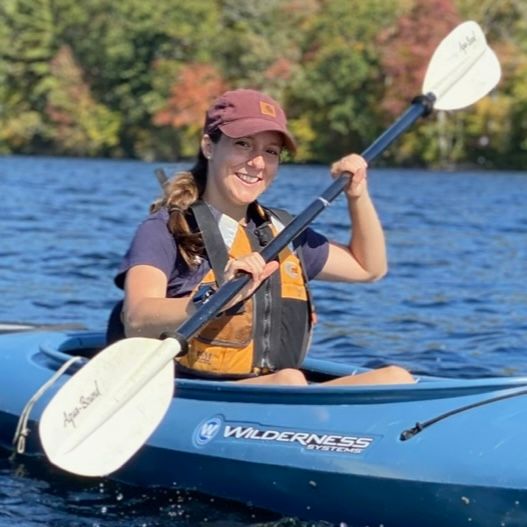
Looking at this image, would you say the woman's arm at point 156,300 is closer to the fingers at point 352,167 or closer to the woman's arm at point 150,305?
the woman's arm at point 150,305

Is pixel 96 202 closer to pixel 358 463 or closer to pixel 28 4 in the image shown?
pixel 358 463

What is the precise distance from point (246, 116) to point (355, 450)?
1.08 meters

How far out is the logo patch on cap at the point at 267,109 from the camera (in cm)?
394

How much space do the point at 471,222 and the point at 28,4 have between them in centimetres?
3289

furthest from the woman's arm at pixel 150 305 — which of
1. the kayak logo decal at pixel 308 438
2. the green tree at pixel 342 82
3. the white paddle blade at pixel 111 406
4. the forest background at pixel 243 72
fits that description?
the green tree at pixel 342 82

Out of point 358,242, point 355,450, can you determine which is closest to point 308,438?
point 355,450

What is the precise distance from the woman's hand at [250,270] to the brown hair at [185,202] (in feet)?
0.74

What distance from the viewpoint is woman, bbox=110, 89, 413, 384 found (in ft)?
12.8

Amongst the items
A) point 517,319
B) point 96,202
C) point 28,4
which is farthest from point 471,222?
point 28,4

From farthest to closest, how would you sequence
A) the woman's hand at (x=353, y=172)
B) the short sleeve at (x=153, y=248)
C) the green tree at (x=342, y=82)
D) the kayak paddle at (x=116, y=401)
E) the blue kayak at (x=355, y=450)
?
the green tree at (x=342, y=82)
the woman's hand at (x=353, y=172)
the short sleeve at (x=153, y=248)
the kayak paddle at (x=116, y=401)
the blue kayak at (x=355, y=450)

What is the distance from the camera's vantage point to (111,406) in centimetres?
366

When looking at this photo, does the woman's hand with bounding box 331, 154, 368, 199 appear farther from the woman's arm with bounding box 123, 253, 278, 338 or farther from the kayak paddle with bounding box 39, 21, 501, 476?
the kayak paddle with bounding box 39, 21, 501, 476

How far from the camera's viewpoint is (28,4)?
147 ft

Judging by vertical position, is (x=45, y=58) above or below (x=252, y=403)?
above
